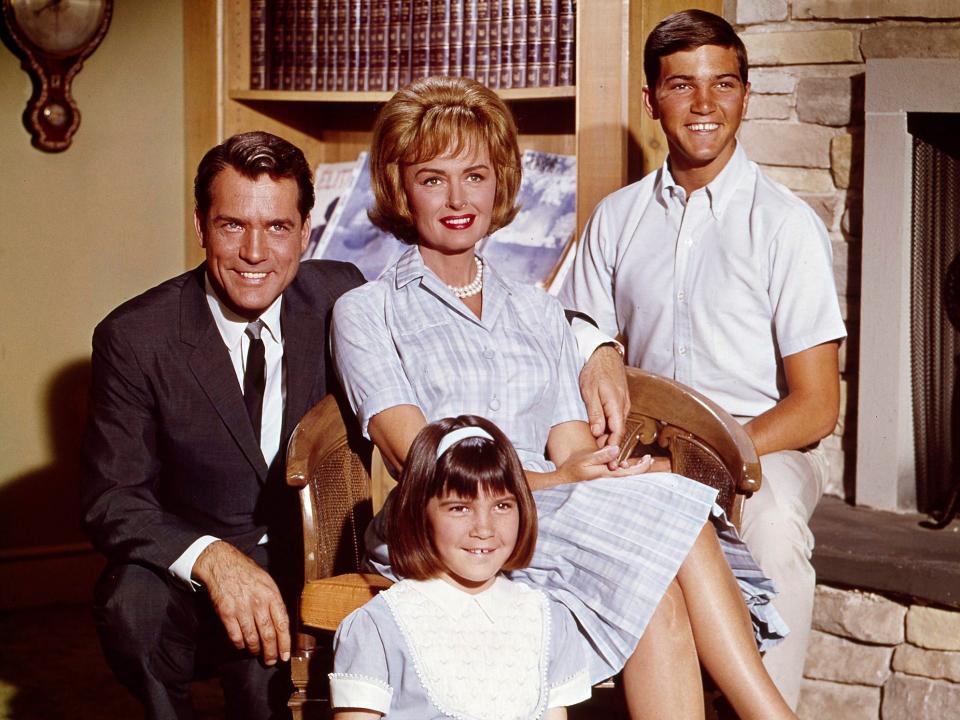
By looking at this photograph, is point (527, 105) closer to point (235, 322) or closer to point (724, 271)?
point (724, 271)

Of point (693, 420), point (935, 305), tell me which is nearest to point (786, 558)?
point (693, 420)

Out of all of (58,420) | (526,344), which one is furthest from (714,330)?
(58,420)

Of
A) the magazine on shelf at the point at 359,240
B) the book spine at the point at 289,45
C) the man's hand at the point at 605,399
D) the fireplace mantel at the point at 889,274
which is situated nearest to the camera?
the man's hand at the point at 605,399

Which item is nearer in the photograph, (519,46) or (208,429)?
(208,429)

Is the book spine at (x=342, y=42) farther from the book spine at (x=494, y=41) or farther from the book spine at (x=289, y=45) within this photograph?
the book spine at (x=494, y=41)

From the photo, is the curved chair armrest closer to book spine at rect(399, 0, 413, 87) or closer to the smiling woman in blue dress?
the smiling woman in blue dress

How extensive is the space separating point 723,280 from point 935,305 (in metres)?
0.74

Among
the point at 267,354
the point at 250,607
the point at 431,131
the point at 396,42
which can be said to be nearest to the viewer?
the point at 250,607

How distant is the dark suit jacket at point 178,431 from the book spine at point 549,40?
4.01ft

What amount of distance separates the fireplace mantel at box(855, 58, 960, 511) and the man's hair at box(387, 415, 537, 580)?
1.46 m

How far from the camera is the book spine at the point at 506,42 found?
3191mm

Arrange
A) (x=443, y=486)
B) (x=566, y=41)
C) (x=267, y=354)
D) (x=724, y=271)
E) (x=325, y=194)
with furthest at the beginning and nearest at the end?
1. (x=325, y=194)
2. (x=566, y=41)
3. (x=724, y=271)
4. (x=267, y=354)
5. (x=443, y=486)

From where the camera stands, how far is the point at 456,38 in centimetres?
328

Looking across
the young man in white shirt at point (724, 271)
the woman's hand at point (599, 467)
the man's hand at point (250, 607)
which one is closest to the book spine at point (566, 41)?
the young man in white shirt at point (724, 271)
